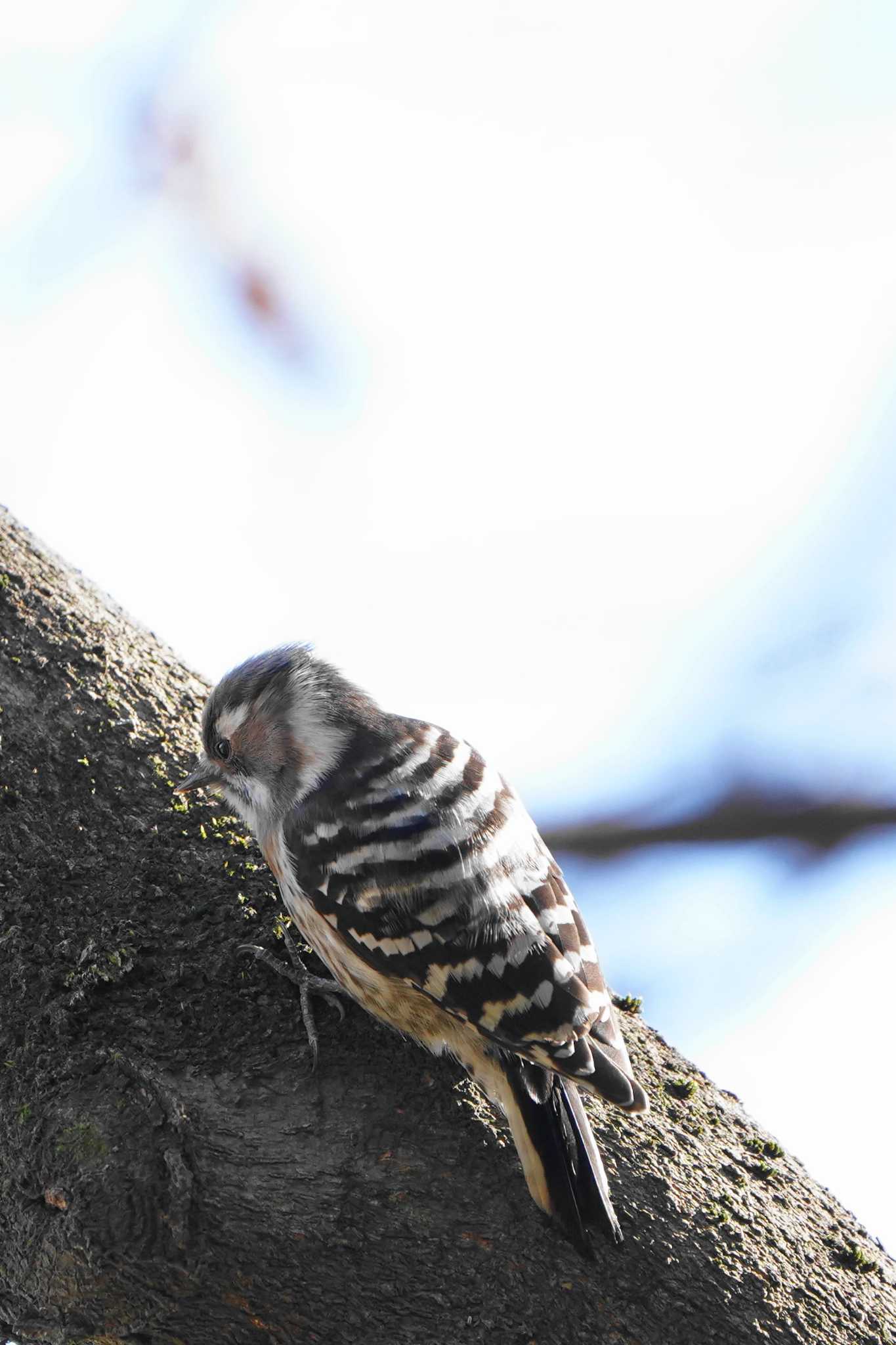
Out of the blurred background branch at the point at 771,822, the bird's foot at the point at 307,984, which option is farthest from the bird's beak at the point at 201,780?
the blurred background branch at the point at 771,822

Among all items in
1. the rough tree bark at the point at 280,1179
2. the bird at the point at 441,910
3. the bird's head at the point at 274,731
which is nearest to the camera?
the rough tree bark at the point at 280,1179

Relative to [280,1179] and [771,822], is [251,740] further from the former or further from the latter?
[771,822]

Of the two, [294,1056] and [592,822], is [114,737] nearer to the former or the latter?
[294,1056]

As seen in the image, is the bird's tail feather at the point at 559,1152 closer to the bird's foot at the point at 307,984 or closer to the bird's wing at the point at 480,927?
the bird's wing at the point at 480,927

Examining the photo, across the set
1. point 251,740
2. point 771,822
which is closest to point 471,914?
point 251,740

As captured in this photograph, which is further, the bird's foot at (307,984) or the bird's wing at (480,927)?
the bird's wing at (480,927)

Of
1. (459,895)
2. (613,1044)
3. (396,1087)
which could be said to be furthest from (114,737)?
(613,1044)

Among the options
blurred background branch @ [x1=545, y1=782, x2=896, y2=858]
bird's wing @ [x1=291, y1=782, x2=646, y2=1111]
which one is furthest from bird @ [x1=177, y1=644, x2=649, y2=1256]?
blurred background branch @ [x1=545, y1=782, x2=896, y2=858]

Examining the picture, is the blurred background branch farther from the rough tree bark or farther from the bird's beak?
the bird's beak
